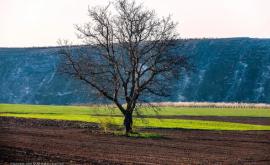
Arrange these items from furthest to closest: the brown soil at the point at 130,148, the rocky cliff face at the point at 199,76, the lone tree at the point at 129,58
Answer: the rocky cliff face at the point at 199,76 < the lone tree at the point at 129,58 < the brown soil at the point at 130,148

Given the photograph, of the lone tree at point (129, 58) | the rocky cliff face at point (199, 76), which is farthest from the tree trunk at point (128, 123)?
the rocky cliff face at point (199, 76)

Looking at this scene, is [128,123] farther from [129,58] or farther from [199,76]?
[199,76]

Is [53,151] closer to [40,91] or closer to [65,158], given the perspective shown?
[65,158]

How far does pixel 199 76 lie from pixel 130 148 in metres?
125

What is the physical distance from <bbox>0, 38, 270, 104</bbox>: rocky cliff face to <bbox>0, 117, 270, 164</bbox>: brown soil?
9475 centimetres

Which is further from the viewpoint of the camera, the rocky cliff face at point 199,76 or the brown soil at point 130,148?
the rocky cliff face at point 199,76

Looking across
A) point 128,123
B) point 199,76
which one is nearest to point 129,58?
point 128,123

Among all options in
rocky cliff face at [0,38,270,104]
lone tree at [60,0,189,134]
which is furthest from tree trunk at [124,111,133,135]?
rocky cliff face at [0,38,270,104]

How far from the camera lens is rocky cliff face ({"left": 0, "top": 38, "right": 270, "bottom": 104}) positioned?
151 metres

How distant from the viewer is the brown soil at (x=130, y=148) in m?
30.3

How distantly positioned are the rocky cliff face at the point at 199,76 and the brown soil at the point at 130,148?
94753 mm

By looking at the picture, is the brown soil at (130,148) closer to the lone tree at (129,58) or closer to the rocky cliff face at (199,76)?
the lone tree at (129,58)

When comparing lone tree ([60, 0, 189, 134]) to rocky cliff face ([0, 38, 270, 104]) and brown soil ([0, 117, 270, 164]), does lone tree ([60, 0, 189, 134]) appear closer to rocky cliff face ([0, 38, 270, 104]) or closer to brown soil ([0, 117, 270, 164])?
brown soil ([0, 117, 270, 164])

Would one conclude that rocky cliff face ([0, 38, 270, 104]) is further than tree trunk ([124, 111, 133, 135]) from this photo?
Yes
